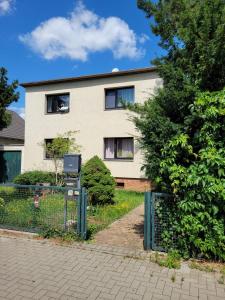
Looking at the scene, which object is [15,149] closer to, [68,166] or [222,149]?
[68,166]

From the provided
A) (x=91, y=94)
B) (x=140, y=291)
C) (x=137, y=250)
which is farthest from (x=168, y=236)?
(x=91, y=94)

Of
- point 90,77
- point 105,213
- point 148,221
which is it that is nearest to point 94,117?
point 90,77

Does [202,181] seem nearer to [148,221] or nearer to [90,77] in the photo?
[148,221]

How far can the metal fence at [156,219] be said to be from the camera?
5.01 metres

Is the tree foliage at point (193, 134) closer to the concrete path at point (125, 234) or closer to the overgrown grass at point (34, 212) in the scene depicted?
the concrete path at point (125, 234)

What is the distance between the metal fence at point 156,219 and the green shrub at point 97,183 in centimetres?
420

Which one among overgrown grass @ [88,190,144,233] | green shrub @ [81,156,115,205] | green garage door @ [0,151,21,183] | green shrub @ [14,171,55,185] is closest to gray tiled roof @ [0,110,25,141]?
green garage door @ [0,151,21,183]

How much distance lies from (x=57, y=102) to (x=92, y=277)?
13.8m

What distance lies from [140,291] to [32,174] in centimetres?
1041

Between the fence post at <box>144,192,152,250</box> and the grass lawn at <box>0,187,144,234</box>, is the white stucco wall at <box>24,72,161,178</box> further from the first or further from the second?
the fence post at <box>144,192,152,250</box>

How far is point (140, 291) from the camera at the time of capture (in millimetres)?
3713

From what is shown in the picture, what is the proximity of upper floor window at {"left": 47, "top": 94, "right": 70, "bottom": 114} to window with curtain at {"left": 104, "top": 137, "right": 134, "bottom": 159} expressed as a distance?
3569 millimetres

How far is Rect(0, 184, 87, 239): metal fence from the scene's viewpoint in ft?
18.8

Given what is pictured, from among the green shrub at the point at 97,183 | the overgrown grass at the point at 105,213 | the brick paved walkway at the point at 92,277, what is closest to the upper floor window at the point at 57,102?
the green shrub at the point at 97,183
